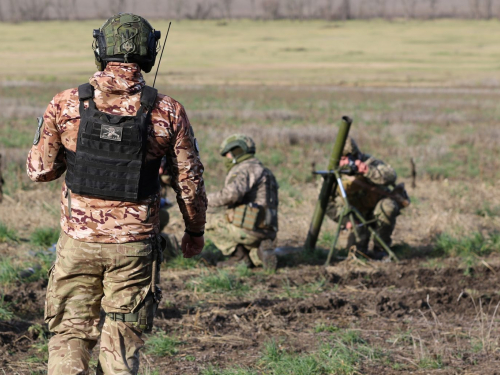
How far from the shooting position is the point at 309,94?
110ft

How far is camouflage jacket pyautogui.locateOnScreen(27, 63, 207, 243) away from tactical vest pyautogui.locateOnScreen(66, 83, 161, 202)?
5 cm

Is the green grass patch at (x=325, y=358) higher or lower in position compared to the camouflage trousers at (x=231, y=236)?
higher

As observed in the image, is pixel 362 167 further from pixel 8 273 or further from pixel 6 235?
pixel 6 235

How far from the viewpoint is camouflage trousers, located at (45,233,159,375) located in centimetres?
337

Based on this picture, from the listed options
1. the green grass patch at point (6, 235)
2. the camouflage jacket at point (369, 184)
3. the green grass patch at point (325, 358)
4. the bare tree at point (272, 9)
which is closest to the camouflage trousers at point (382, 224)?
the camouflage jacket at point (369, 184)

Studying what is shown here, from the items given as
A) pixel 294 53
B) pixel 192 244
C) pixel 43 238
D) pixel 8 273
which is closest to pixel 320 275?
pixel 8 273

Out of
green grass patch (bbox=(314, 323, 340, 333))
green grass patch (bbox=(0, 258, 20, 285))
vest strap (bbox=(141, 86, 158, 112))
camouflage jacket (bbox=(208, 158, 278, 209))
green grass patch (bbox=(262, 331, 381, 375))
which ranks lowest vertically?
green grass patch (bbox=(314, 323, 340, 333))

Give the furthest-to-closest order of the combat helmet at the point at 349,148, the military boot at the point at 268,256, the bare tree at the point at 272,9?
the bare tree at the point at 272,9 → the combat helmet at the point at 349,148 → the military boot at the point at 268,256

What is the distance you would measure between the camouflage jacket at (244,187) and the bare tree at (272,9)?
111 metres

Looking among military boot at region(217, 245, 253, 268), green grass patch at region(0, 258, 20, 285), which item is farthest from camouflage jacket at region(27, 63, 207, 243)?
military boot at region(217, 245, 253, 268)

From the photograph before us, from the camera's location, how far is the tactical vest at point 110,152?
10.8 ft

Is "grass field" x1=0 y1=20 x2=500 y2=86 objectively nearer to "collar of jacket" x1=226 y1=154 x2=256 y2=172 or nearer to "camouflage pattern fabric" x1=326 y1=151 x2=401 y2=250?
"camouflage pattern fabric" x1=326 y1=151 x2=401 y2=250

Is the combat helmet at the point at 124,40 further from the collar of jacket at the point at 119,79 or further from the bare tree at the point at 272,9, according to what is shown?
the bare tree at the point at 272,9

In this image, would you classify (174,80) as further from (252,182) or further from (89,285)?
(89,285)
